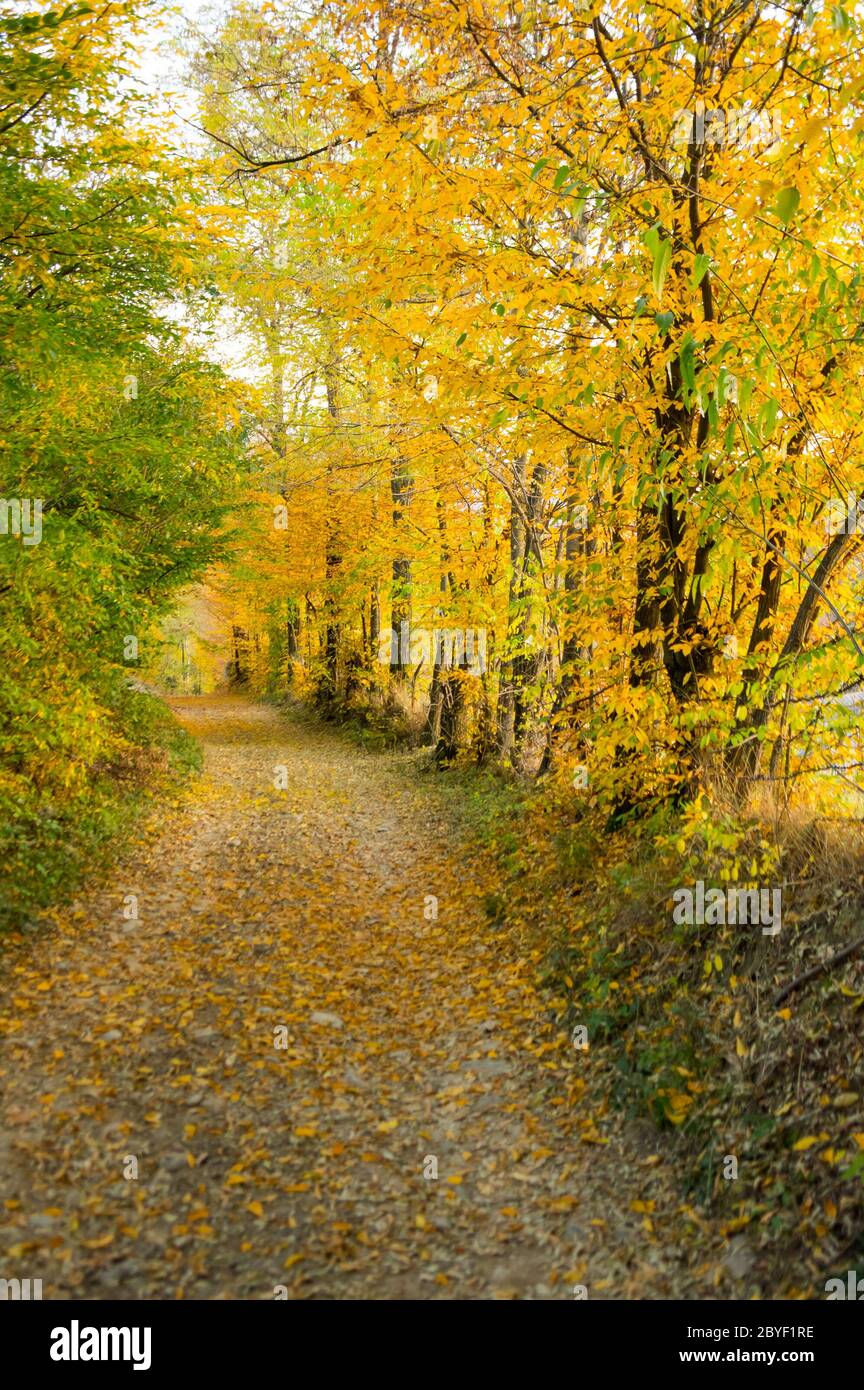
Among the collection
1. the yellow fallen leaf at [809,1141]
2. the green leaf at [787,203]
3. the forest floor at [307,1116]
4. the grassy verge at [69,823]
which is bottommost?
the forest floor at [307,1116]

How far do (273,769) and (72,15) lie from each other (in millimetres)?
12316

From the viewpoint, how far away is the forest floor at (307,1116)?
157 inches

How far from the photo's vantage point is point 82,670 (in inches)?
352

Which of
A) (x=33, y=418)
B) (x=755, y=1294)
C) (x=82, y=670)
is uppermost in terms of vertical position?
(x=33, y=418)

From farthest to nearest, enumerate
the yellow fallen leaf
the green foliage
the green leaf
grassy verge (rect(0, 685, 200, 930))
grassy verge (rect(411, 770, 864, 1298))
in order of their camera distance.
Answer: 1. grassy verge (rect(0, 685, 200, 930))
2. the green foliage
3. the yellow fallen leaf
4. grassy verge (rect(411, 770, 864, 1298))
5. the green leaf

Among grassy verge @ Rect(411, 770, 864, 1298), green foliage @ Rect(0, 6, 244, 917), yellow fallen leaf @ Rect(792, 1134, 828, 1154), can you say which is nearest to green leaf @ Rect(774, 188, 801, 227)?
grassy verge @ Rect(411, 770, 864, 1298)

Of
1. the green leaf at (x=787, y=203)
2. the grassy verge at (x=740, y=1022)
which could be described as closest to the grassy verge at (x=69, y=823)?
the grassy verge at (x=740, y=1022)

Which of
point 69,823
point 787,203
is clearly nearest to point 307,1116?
point 787,203

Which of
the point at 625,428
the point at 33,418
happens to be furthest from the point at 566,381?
the point at 33,418

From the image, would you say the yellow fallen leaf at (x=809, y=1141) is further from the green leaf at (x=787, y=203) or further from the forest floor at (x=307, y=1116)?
the green leaf at (x=787, y=203)

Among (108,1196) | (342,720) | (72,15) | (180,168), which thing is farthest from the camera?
(342,720)

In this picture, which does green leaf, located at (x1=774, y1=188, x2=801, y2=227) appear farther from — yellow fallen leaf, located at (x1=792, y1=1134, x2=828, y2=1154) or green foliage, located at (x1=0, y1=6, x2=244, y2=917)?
green foliage, located at (x1=0, y1=6, x2=244, y2=917)

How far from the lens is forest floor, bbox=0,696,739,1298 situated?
3988 millimetres
